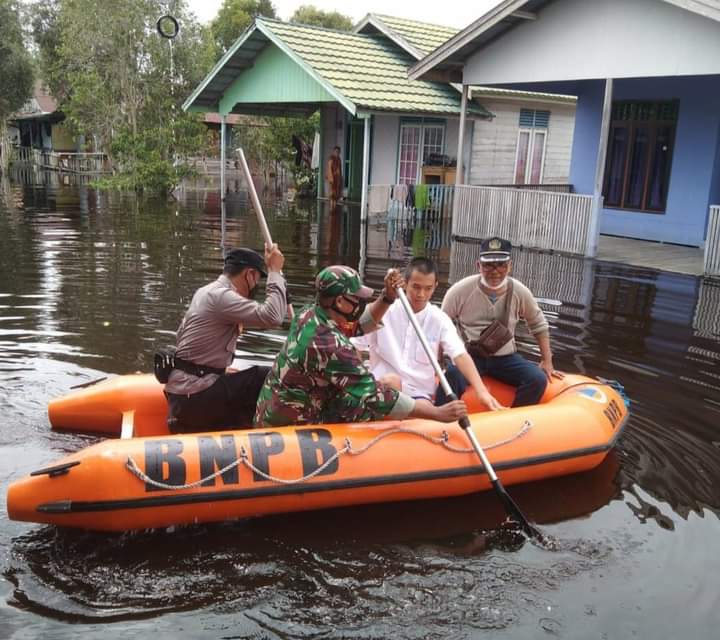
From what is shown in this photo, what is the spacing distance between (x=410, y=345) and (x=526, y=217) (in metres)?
8.69

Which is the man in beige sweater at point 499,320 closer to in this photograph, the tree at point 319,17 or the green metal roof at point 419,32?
the green metal roof at point 419,32

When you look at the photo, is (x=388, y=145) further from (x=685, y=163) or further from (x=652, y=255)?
(x=652, y=255)

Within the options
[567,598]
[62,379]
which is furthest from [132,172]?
[567,598]

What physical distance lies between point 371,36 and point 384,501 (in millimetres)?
16251

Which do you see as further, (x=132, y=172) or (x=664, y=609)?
(x=132, y=172)

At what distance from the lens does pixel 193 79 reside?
74.1 ft

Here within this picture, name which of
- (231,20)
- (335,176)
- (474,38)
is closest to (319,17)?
(231,20)

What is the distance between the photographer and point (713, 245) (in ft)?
34.3

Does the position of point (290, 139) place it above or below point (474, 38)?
below

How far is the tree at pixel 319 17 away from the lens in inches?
1479

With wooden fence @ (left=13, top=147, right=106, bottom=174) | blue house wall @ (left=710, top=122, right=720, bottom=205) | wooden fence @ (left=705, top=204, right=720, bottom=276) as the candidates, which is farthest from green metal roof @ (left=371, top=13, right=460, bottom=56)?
wooden fence @ (left=13, top=147, right=106, bottom=174)

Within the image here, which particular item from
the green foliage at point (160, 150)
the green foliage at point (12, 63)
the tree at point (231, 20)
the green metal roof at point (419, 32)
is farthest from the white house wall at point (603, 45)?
the tree at point (231, 20)

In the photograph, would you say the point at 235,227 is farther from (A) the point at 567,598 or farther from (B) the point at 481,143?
(A) the point at 567,598

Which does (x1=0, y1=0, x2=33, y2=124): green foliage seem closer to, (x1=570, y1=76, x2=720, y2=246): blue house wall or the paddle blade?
(x1=570, y1=76, x2=720, y2=246): blue house wall
